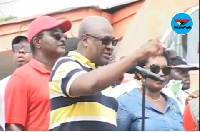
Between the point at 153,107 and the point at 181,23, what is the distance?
16.9 inches

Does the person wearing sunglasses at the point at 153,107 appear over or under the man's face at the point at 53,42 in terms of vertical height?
under

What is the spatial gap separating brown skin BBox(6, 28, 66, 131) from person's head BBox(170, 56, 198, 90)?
0.55m

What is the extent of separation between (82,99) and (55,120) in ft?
0.48

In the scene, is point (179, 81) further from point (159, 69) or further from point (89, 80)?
point (89, 80)

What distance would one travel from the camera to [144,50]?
1.77 metres

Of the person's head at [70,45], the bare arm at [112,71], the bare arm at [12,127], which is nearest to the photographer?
the bare arm at [112,71]

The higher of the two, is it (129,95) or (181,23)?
(181,23)

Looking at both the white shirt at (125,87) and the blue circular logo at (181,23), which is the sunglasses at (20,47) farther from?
the blue circular logo at (181,23)

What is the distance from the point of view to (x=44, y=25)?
246cm

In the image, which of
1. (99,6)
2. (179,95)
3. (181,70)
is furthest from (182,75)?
(99,6)

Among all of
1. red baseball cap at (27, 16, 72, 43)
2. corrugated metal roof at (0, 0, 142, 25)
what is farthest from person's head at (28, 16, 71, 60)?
corrugated metal roof at (0, 0, 142, 25)

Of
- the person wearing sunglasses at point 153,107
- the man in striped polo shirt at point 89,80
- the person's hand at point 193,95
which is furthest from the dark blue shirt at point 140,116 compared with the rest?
the man in striped polo shirt at point 89,80

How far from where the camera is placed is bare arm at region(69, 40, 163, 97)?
1756 mm

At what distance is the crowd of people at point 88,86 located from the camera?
6.15ft
